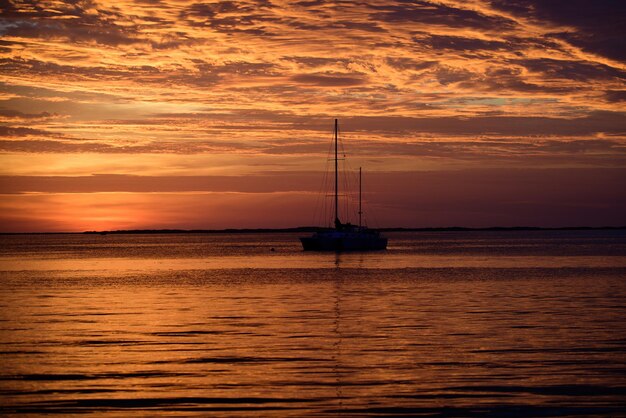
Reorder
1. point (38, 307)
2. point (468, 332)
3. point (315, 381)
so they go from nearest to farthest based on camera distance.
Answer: point (315, 381) → point (468, 332) → point (38, 307)

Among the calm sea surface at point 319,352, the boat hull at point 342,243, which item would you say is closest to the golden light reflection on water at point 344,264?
the boat hull at point 342,243

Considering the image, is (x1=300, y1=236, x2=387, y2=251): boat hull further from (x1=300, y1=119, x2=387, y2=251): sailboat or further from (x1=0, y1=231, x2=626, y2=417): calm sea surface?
(x1=0, y1=231, x2=626, y2=417): calm sea surface

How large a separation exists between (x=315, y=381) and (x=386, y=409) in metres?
3.80

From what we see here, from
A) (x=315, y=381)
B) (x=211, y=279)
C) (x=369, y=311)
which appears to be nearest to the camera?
(x=315, y=381)

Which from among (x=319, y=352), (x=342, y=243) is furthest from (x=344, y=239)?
(x=319, y=352)

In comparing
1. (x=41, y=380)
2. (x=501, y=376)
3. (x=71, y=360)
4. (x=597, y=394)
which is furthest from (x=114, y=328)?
(x=597, y=394)

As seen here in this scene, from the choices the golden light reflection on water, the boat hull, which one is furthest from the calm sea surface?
the boat hull

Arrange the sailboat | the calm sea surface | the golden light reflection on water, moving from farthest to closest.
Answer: the sailboat < the golden light reflection on water < the calm sea surface

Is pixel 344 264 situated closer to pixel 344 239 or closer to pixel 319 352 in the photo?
pixel 344 239

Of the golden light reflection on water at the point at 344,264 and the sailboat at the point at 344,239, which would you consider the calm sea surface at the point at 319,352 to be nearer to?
the golden light reflection on water at the point at 344,264

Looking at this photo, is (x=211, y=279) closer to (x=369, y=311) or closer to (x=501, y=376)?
(x=369, y=311)

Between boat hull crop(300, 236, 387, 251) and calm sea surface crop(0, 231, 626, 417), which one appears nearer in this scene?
calm sea surface crop(0, 231, 626, 417)

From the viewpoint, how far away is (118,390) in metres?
22.3

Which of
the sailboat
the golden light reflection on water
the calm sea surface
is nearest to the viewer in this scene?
the calm sea surface
